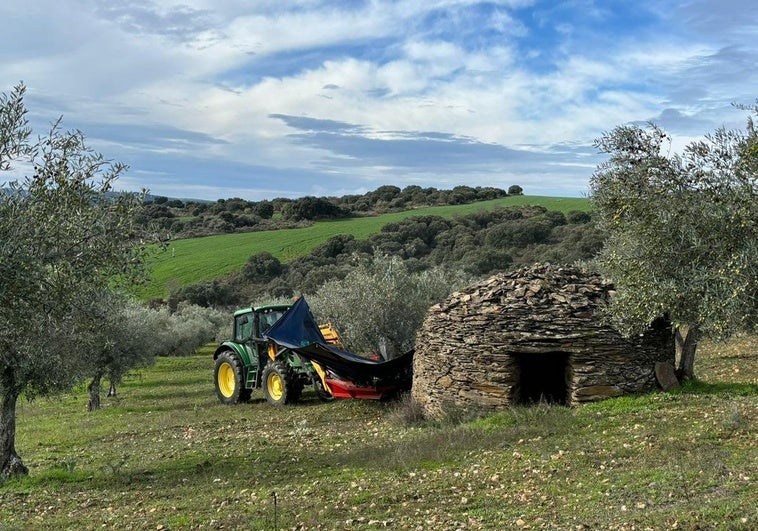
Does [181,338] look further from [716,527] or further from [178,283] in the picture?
[716,527]

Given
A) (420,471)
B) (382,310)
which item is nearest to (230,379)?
(382,310)

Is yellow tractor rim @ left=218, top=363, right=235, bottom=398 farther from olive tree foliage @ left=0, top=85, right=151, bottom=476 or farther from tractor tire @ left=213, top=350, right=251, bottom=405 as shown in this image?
olive tree foliage @ left=0, top=85, right=151, bottom=476

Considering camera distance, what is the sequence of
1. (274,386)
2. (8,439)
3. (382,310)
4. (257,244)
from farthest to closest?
(257,244) < (382,310) < (274,386) < (8,439)

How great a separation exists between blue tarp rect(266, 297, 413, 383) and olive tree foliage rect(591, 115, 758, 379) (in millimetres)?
6773

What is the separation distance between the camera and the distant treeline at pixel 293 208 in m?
80.8

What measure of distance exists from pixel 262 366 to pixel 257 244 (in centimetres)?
4896

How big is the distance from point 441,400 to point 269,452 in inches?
161

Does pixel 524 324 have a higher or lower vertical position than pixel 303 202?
lower

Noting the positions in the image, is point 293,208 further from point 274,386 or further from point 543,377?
point 543,377

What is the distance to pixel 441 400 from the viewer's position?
49.4 feet

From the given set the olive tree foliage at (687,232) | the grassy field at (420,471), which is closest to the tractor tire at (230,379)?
the grassy field at (420,471)

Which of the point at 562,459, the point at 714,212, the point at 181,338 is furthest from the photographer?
the point at 181,338

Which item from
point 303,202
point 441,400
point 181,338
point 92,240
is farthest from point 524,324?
point 303,202

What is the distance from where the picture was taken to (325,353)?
1631 cm
